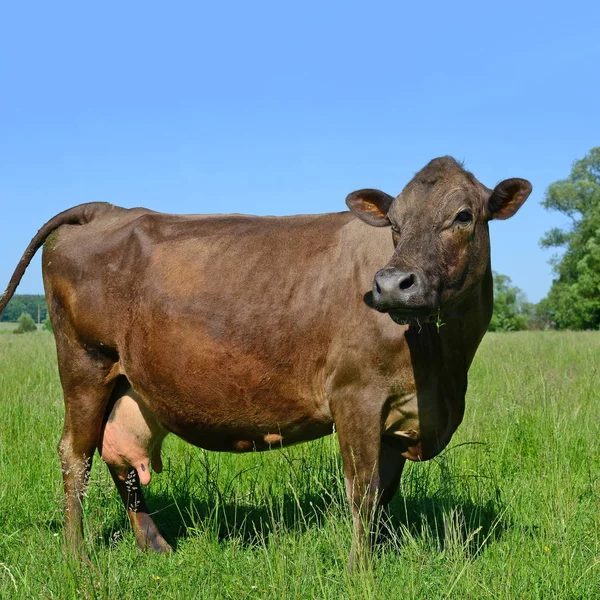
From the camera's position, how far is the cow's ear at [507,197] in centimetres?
423

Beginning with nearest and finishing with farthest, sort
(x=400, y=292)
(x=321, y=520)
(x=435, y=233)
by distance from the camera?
(x=400, y=292), (x=435, y=233), (x=321, y=520)

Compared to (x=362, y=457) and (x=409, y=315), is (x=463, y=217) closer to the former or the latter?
(x=409, y=315)

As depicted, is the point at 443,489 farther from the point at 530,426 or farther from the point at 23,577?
the point at 23,577

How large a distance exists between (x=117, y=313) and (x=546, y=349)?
13.0 meters

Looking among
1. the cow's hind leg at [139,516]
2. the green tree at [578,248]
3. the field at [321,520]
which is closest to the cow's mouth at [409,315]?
the field at [321,520]

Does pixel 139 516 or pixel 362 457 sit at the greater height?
pixel 362 457

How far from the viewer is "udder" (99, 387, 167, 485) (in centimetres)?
533

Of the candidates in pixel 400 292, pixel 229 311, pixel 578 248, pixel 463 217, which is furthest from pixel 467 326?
pixel 578 248

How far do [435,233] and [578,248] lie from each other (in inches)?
2289

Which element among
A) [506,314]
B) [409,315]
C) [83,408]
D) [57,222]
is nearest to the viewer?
[409,315]

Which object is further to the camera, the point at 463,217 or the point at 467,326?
the point at 467,326

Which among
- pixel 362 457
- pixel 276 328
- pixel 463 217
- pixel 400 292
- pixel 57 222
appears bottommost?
pixel 362 457

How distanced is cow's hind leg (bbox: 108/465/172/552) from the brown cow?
0.05 ft

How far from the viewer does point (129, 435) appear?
5.35 m
